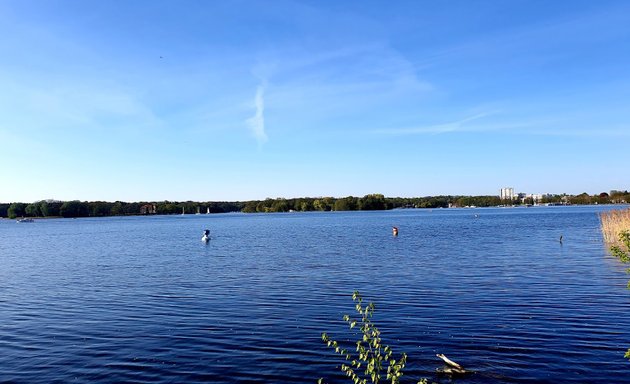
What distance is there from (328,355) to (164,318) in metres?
8.68

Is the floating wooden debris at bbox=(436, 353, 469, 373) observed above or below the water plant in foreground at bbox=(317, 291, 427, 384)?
below

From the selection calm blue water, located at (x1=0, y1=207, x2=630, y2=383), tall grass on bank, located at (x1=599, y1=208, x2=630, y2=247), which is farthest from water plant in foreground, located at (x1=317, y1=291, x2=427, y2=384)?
tall grass on bank, located at (x1=599, y1=208, x2=630, y2=247)

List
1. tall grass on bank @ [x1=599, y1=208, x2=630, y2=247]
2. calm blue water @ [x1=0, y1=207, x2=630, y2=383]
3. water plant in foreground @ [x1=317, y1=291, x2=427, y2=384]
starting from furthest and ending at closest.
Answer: tall grass on bank @ [x1=599, y1=208, x2=630, y2=247], calm blue water @ [x1=0, y1=207, x2=630, y2=383], water plant in foreground @ [x1=317, y1=291, x2=427, y2=384]

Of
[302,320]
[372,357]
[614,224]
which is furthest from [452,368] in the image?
[614,224]

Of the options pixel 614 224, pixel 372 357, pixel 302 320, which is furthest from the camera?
pixel 614 224

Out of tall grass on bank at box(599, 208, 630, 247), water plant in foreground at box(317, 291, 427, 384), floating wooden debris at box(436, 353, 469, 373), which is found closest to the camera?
water plant in foreground at box(317, 291, 427, 384)

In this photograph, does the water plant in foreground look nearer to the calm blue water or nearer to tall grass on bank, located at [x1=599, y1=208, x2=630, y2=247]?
the calm blue water

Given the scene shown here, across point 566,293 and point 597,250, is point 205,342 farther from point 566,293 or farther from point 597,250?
A: point 597,250

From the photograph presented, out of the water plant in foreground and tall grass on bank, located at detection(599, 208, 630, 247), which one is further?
tall grass on bank, located at detection(599, 208, 630, 247)

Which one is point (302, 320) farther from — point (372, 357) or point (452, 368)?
point (372, 357)

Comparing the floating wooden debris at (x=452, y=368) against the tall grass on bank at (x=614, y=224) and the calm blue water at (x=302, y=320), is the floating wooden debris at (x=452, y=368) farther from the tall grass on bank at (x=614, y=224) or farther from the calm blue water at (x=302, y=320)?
the tall grass on bank at (x=614, y=224)

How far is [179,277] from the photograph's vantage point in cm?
3294

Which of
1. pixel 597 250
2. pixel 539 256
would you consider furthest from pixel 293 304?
pixel 597 250

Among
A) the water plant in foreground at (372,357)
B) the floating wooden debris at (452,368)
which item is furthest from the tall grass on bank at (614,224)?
the water plant in foreground at (372,357)
